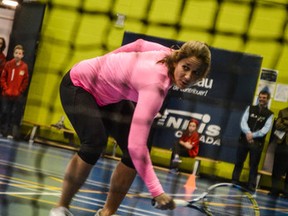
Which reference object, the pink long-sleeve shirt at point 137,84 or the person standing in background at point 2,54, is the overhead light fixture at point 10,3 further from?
the pink long-sleeve shirt at point 137,84

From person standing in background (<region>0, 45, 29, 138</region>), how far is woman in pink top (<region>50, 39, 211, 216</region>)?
101 inches

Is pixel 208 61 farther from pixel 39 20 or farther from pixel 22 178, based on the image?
pixel 39 20

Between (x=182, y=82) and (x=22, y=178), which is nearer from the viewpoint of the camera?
(x=182, y=82)

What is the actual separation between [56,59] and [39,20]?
2.81ft

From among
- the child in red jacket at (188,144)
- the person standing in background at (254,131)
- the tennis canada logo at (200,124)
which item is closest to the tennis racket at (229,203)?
the person standing in background at (254,131)

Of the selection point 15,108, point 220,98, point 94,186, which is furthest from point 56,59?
point 94,186

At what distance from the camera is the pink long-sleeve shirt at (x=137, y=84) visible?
1.64m

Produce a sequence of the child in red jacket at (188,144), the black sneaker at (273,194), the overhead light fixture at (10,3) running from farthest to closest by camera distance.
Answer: the child in red jacket at (188,144), the black sneaker at (273,194), the overhead light fixture at (10,3)

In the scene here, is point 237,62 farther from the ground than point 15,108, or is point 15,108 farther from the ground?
point 237,62

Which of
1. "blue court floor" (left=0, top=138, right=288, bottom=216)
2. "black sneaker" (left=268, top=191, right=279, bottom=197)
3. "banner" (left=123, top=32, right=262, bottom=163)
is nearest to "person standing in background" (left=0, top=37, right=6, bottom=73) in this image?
"blue court floor" (left=0, top=138, right=288, bottom=216)

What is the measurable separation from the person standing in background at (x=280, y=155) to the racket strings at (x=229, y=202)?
2.88 feet

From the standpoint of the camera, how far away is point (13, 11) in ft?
18.4

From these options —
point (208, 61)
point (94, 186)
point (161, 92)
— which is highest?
point (208, 61)

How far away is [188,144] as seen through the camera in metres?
5.68
